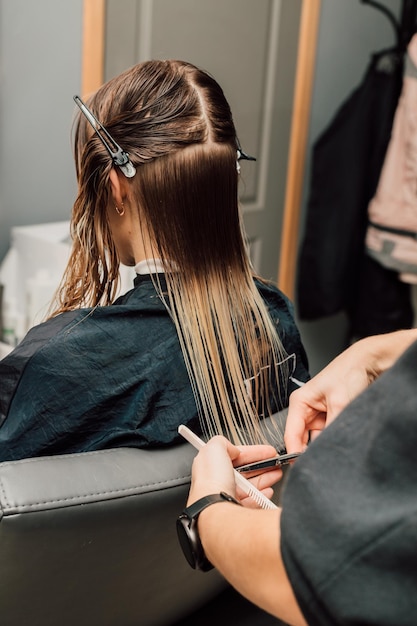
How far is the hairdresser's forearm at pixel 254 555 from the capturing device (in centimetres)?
54

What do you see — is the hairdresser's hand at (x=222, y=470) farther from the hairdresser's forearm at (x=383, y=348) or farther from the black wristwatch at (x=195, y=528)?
the hairdresser's forearm at (x=383, y=348)

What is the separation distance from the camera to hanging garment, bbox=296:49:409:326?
2.57 metres

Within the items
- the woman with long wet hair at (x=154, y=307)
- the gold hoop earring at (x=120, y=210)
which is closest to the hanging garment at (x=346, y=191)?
the woman with long wet hair at (x=154, y=307)

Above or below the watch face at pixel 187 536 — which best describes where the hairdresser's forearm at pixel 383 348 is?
above

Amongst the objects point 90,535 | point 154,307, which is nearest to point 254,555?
point 90,535

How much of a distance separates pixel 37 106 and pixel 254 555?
1646 mm

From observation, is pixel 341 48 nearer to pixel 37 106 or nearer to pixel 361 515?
pixel 37 106

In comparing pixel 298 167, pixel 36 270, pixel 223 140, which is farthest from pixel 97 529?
pixel 298 167

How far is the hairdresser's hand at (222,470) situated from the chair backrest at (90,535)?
0.25 feet

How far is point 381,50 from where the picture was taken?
2.76 metres

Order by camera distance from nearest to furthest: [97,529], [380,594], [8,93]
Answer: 1. [380,594]
2. [97,529]
3. [8,93]

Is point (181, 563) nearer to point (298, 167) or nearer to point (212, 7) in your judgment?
point (212, 7)

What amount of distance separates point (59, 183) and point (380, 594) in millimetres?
1726

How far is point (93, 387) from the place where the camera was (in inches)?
37.6
